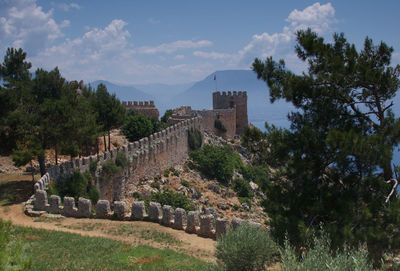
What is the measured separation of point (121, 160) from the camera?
19.7m

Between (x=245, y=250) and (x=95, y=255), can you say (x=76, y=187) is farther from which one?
(x=245, y=250)

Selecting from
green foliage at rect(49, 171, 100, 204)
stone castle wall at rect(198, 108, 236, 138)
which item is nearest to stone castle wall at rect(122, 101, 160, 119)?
stone castle wall at rect(198, 108, 236, 138)

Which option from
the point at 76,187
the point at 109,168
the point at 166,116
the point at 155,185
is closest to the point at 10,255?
the point at 76,187

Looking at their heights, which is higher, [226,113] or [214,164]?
[226,113]

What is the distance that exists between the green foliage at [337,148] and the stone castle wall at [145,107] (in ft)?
95.7

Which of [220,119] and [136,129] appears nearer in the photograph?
[136,129]

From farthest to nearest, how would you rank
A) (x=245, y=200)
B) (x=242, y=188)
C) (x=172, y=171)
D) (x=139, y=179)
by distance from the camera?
1. (x=242, y=188)
2. (x=245, y=200)
3. (x=172, y=171)
4. (x=139, y=179)

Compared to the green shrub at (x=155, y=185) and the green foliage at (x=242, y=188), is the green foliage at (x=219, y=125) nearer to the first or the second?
the green foliage at (x=242, y=188)

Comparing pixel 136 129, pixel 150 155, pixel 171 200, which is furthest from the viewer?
pixel 136 129

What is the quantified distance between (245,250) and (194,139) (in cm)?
2299

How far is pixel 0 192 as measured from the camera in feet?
53.9

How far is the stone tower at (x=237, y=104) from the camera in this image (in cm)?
4188

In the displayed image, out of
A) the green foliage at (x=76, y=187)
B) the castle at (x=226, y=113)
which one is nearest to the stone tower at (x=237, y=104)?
the castle at (x=226, y=113)

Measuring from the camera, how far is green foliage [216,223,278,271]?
305 inches
